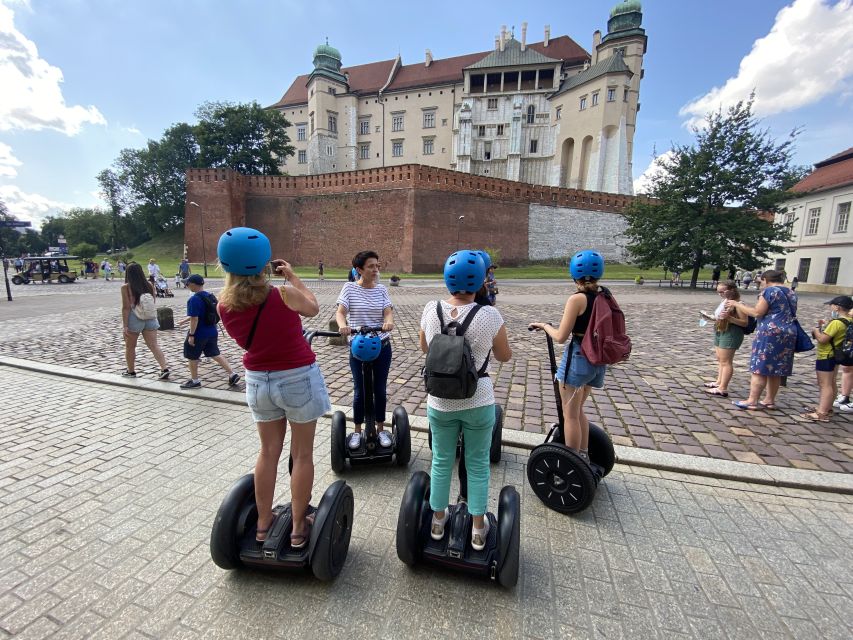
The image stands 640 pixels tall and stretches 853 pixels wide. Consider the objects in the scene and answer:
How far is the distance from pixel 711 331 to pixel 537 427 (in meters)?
9.33

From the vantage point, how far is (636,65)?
A: 46.3m

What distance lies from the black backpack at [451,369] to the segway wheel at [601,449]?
187 cm

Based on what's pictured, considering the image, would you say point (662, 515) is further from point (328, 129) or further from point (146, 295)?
point (328, 129)

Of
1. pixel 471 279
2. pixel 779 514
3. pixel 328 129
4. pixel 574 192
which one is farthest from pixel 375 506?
pixel 328 129

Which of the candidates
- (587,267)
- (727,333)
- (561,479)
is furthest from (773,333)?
(561,479)

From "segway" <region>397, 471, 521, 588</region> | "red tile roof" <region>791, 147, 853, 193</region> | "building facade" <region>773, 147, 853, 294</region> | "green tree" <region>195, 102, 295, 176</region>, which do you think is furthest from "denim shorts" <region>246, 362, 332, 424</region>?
"green tree" <region>195, 102, 295, 176</region>

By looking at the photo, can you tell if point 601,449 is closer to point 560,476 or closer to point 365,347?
point 560,476

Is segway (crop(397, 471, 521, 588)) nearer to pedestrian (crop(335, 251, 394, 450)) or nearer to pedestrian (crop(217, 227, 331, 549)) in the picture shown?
pedestrian (crop(217, 227, 331, 549))

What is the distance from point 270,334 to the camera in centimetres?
207

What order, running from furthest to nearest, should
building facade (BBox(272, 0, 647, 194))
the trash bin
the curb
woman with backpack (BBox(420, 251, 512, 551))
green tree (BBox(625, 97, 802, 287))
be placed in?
building facade (BBox(272, 0, 647, 194)), green tree (BBox(625, 97, 802, 287)), the trash bin, the curb, woman with backpack (BBox(420, 251, 512, 551))

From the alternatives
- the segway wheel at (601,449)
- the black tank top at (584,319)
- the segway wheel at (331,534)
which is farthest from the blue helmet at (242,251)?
the segway wheel at (601,449)

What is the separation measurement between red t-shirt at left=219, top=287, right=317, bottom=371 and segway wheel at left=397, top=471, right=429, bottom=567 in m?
1.06

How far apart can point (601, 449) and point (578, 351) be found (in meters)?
0.94

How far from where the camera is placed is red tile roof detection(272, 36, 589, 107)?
56.2 metres
